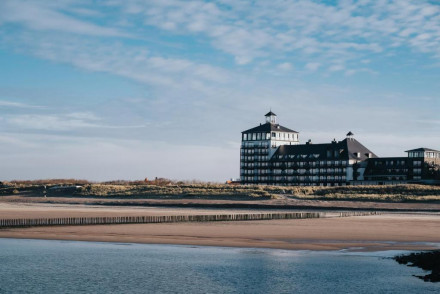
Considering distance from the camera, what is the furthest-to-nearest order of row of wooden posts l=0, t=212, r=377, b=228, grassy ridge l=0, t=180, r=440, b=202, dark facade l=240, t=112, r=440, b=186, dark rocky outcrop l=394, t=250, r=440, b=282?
1. dark facade l=240, t=112, r=440, b=186
2. grassy ridge l=0, t=180, r=440, b=202
3. row of wooden posts l=0, t=212, r=377, b=228
4. dark rocky outcrop l=394, t=250, r=440, b=282

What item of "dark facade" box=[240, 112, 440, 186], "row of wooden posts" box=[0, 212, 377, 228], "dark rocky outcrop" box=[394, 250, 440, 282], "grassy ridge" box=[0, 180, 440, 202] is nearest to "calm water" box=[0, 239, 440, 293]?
"dark rocky outcrop" box=[394, 250, 440, 282]

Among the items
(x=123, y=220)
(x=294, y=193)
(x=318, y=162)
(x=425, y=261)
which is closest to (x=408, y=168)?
(x=318, y=162)

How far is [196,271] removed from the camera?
3081 centimetres

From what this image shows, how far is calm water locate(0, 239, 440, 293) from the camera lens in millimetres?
26891

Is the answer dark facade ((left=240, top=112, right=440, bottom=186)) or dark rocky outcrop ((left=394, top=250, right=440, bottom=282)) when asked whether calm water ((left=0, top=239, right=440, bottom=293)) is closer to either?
dark rocky outcrop ((left=394, top=250, right=440, bottom=282))

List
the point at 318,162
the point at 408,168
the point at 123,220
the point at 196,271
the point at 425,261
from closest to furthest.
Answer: the point at 196,271, the point at 425,261, the point at 123,220, the point at 408,168, the point at 318,162

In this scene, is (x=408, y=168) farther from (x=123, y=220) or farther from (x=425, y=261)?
(x=425, y=261)

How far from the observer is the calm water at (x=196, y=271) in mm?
26891

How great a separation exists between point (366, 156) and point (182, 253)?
139m

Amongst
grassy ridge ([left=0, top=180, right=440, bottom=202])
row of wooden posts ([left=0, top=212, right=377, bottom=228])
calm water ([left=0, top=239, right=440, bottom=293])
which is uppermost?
grassy ridge ([left=0, top=180, right=440, bottom=202])

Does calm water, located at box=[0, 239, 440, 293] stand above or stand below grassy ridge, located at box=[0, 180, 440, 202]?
below

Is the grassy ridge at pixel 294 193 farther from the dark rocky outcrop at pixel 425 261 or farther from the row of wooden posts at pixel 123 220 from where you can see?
the dark rocky outcrop at pixel 425 261

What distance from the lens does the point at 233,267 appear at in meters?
31.9

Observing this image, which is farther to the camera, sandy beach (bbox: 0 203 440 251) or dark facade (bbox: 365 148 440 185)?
dark facade (bbox: 365 148 440 185)
